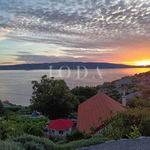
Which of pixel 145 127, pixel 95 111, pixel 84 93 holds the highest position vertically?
pixel 145 127

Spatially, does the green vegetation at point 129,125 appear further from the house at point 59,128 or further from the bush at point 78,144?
the house at point 59,128

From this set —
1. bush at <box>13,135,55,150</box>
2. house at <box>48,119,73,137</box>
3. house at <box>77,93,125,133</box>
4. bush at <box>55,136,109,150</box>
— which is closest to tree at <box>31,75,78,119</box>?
house at <box>48,119,73,137</box>

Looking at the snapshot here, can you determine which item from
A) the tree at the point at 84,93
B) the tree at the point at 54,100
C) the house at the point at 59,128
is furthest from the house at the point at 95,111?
the tree at the point at 84,93

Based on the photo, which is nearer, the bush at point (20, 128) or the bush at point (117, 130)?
the bush at point (117, 130)

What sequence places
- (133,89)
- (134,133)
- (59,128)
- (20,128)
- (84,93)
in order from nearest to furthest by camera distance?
(134,133) < (20,128) < (59,128) < (84,93) < (133,89)

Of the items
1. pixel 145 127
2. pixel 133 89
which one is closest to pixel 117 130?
pixel 145 127

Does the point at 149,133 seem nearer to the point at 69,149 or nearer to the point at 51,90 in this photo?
the point at 69,149

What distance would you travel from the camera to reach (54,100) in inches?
1994

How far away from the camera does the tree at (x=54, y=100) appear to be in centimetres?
5003

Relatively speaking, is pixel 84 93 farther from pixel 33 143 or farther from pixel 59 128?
pixel 33 143

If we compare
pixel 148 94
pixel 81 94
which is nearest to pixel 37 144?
pixel 148 94

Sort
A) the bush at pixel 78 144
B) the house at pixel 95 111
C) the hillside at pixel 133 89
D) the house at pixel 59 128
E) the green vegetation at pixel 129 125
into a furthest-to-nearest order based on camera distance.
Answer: the hillside at pixel 133 89 → the house at pixel 59 128 → the house at pixel 95 111 → the green vegetation at pixel 129 125 → the bush at pixel 78 144

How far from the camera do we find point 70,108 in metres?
50.1

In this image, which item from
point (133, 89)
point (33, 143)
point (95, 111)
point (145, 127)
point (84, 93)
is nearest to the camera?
point (33, 143)
